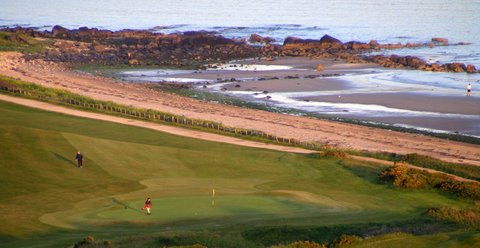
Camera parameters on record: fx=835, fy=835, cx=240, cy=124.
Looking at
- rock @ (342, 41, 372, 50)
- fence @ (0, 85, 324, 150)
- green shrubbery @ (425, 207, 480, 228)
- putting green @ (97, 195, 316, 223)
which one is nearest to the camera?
green shrubbery @ (425, 207, 480, 228)

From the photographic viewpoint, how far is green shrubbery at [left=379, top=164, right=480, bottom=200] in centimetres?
2739

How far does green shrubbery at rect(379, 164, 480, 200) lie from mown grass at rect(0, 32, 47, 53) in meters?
59.7

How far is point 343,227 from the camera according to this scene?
22.1 metres

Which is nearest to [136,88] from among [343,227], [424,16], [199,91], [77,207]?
[199,91]

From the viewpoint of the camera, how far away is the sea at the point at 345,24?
5172cm

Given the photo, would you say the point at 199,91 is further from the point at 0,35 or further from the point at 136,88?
the point at 0,35

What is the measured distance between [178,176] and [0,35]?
65.5 m

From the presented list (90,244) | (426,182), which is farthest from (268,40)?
(90,244)

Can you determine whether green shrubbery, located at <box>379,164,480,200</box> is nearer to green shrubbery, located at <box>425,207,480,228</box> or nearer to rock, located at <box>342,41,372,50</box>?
green shrubbery, located at <box>425,207,480,228</box>

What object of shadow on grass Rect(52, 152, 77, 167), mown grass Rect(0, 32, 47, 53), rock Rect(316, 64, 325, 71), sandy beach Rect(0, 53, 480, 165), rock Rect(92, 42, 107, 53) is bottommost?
sandy beach Rect(0, 53, 480, 165)

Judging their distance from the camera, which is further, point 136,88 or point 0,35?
point 0,35

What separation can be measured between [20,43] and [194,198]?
65.4 m

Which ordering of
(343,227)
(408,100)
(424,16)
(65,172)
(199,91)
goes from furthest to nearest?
(424,16) < (199,91) < (408,100) < (65,172) < (343,227)

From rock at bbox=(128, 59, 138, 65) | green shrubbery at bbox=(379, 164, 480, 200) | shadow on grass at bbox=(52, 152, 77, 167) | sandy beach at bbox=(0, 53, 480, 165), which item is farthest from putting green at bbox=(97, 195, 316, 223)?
rock at bbox=(128, 59, 138, 65)
